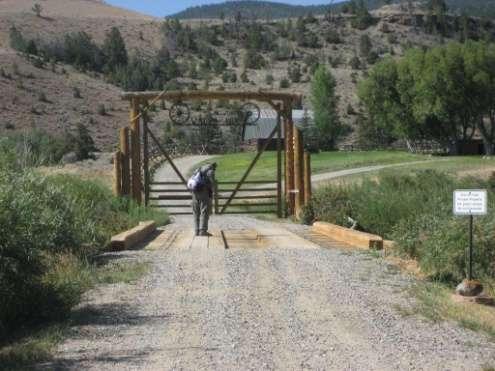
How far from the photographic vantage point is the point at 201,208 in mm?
18812

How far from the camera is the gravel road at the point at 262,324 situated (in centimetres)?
852

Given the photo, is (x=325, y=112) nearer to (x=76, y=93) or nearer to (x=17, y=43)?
(x=76, y=93)

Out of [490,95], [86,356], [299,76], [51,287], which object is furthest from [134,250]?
[299,76]

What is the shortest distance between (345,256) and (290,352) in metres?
6.52

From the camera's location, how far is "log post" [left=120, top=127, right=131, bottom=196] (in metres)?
23.5

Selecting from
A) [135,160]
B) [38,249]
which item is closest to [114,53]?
[135,160]

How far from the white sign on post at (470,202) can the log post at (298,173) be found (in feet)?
40.8

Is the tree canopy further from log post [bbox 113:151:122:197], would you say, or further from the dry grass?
the dry grass

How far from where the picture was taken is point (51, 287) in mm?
11406

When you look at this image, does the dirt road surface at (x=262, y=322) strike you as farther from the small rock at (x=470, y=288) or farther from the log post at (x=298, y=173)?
the log post at (x=298, y=173)

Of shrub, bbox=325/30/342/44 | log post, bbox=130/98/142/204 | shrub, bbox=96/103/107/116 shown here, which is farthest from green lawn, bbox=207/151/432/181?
shrub, bbox=325/30/342/44

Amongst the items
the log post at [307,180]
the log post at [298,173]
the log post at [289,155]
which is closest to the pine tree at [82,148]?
the log post at [289,155]

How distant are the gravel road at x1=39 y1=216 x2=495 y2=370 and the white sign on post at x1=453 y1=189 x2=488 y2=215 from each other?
4.27 ft

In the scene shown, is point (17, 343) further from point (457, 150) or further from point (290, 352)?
point (457, 150)
